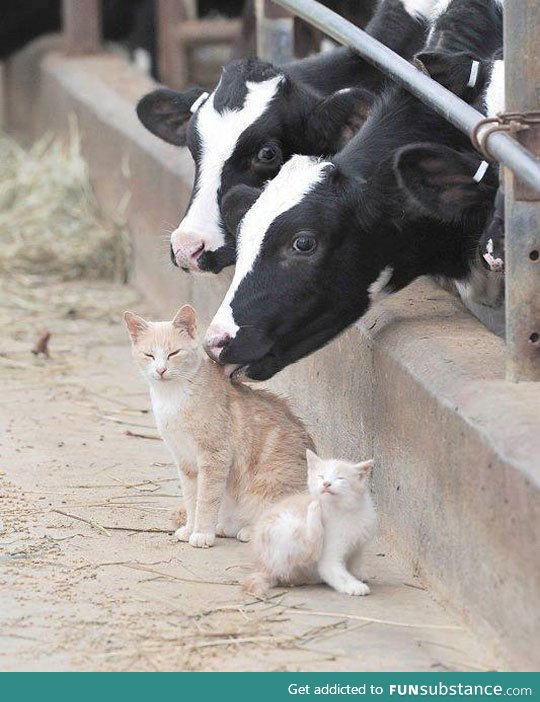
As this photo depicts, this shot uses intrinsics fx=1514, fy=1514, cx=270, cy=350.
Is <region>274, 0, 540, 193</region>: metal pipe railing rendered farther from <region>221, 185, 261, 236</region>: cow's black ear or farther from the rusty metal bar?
the rusty metal bar

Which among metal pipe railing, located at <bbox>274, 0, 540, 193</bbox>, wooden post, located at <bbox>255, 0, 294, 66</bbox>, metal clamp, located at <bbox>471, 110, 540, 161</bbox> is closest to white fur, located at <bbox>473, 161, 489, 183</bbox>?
metal pipe railing, located at <bbox>274, 0, 540, 193</bbox>

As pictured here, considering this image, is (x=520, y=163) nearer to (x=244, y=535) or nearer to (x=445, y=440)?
(x=445, y=440)

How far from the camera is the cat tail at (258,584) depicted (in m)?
4.10

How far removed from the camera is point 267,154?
542 cm

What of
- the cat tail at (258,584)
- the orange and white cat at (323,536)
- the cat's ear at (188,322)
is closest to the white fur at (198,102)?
the cat's ear at (188,322)

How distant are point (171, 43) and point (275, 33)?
4.14 m

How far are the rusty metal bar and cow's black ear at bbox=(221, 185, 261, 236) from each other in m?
6.87

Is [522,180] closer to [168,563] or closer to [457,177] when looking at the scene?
[457,177]

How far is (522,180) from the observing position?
3961 millimetres

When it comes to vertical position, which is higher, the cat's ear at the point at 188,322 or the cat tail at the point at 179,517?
the cat's ear at the point at 188,322

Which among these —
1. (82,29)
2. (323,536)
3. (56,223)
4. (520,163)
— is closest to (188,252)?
(323,536)

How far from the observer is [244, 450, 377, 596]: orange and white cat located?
161 inches

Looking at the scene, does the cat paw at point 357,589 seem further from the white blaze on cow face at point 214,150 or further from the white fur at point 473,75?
the white fur at point 473,75

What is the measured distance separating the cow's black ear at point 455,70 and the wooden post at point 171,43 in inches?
267
